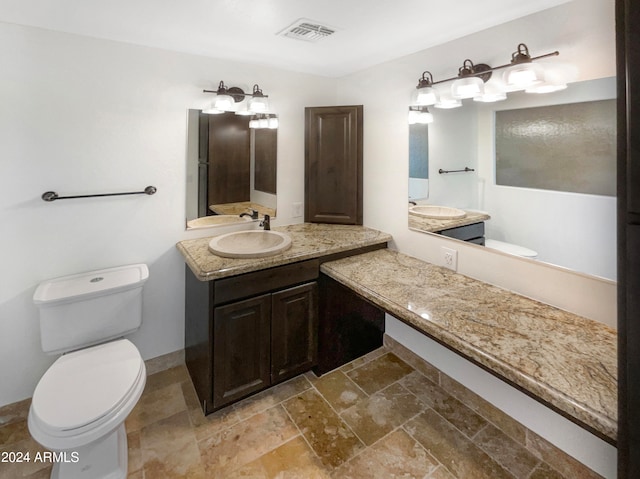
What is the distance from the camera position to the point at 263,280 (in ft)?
6.13

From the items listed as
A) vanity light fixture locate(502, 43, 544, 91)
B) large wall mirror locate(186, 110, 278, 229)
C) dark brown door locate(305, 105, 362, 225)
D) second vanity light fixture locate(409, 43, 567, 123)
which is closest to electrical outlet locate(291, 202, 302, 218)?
dark brown door locate(305, 105, 362, 225)

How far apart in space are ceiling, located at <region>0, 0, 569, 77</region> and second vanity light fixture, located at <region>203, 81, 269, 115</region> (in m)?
0.23

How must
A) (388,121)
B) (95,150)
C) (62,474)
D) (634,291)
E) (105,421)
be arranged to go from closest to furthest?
(634,291), (105,421), (62,474), (95,150), (388,121)

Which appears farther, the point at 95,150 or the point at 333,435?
the point at 95,150

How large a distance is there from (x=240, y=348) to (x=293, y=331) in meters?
0.33

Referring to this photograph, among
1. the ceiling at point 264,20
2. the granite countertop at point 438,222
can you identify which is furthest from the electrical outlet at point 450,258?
the ceiling at point 264,20

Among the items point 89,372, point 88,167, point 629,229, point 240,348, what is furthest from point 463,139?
point 89,372

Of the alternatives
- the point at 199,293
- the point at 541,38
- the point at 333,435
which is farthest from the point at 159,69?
the point at 333,435

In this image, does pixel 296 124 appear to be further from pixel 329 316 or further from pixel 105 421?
pixel 105 421

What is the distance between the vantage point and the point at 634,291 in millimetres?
694

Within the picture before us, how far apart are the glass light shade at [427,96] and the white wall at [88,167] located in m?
1.20

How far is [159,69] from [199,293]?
137cm

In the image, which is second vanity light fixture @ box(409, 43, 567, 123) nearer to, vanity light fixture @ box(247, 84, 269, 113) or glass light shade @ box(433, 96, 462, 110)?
glass light shade @ box(433, 96, 462, 110)

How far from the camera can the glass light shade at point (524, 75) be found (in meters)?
1.44
